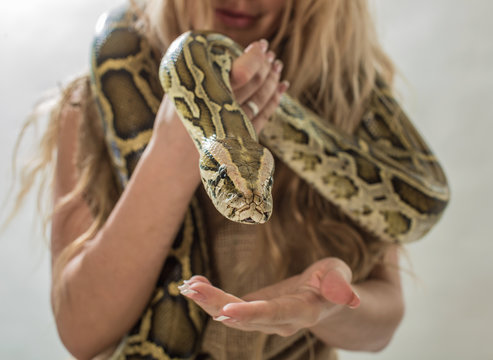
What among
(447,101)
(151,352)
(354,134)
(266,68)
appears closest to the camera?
(266,68)

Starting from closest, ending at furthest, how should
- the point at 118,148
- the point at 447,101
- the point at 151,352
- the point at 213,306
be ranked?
the point at 213,306 < the point at 151,352 < the point at 118,148 < the point at 447,101

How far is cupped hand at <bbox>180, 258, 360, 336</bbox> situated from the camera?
0.64m

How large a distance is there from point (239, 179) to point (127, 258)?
582 millimetres

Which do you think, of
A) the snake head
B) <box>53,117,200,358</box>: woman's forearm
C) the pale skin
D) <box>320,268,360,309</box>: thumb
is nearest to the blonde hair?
the pale skin

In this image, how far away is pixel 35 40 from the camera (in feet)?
3.27

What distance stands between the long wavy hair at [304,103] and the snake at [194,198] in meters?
0.05

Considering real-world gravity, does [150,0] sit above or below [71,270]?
above

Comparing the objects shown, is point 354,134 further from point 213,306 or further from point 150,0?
point 213,306

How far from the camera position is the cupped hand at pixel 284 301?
0.64m

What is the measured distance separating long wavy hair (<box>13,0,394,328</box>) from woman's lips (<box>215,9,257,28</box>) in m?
0.04

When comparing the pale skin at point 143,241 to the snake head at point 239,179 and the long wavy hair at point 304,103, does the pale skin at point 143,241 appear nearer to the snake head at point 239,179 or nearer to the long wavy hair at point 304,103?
the long wavy hair at point 304,103

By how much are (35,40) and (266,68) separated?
0.45m

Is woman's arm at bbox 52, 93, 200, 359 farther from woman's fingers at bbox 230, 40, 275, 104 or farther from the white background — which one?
woman's fingers at bbox 230, 40, 275, 104

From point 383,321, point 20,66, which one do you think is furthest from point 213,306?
point 383,321
